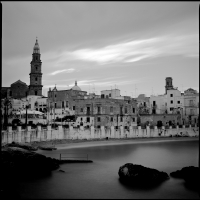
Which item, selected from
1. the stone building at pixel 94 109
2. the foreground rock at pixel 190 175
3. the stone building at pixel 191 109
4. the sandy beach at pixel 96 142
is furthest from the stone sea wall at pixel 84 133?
the foreground rock at pixel 190 175

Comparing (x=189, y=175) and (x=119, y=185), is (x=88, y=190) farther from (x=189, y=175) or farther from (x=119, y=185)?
(x=189, y=175)

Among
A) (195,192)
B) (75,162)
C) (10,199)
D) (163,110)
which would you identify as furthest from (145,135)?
(10,199)

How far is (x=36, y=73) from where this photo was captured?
6919 cm

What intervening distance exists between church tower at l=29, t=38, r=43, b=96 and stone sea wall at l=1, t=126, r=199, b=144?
30534 millimetres

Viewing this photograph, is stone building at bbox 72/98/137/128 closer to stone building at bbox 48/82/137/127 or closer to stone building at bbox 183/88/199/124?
stone building at bbox 48/82/137/127

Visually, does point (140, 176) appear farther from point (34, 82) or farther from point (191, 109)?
point (34, 82)

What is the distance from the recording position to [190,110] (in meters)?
56.2

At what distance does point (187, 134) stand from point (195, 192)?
38.0 m

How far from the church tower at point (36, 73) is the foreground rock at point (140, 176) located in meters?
54.6

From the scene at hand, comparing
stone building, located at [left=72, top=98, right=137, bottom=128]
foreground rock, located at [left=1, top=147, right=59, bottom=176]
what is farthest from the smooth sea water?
stone building, located at [left=72, top=98, right=137, bottom=128]

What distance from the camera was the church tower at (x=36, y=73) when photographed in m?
68.9

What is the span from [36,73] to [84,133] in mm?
32472

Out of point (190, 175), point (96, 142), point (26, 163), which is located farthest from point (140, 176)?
point (96, 142)

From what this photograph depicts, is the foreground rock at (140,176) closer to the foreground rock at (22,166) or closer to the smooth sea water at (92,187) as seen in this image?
the smooth sea water at (92,187)
